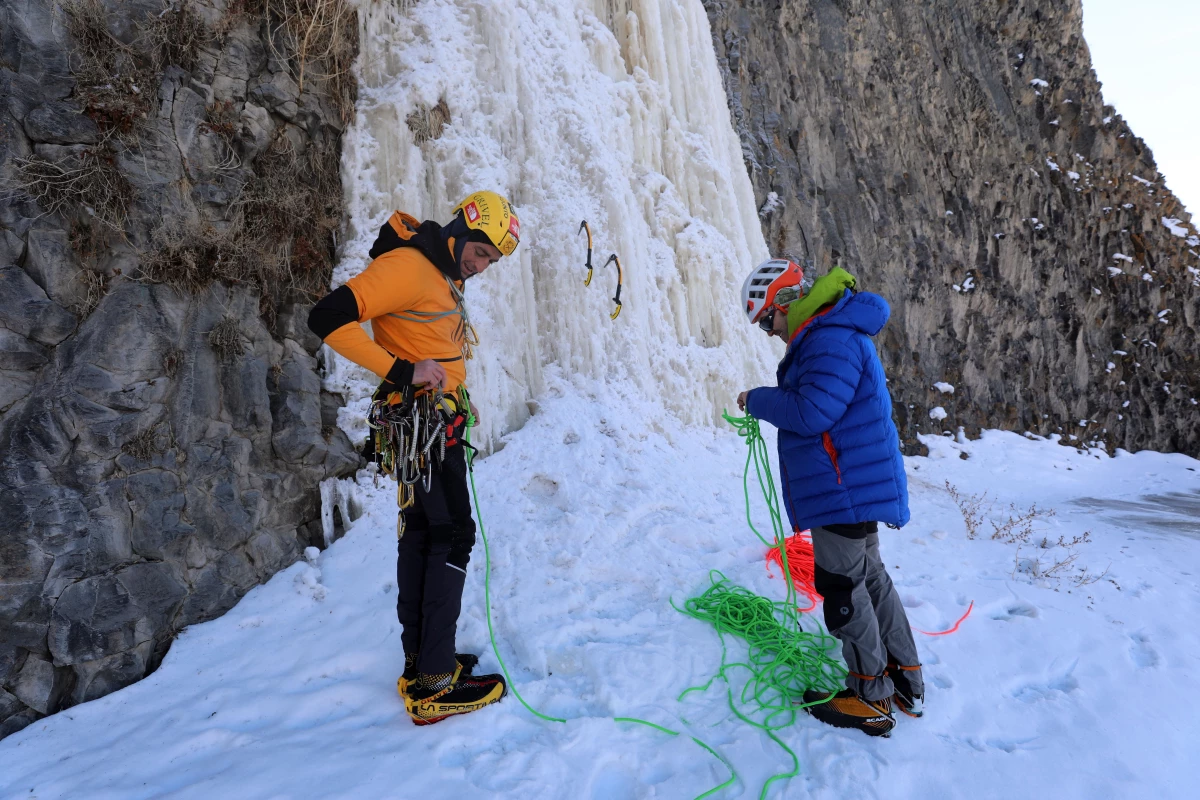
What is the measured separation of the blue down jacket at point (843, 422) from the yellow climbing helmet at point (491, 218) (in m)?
1.49

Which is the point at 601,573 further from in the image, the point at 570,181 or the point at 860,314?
the point at 570,181

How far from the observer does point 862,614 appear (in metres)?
2.62

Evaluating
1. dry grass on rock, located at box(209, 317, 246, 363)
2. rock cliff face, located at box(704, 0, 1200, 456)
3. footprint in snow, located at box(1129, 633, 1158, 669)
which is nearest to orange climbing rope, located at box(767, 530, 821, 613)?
footprint in snow, located at box(1129, 633, 1158, 669)

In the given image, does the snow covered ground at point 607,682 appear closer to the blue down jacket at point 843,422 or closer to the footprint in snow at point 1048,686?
the footprint in snow at point 1048,686

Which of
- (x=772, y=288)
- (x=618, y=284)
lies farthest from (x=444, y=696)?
(x=618, y=284)

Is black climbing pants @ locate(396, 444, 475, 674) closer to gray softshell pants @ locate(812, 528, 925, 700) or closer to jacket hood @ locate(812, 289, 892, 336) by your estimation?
gray softshell pants @ locate(812, 528, 925, 700)

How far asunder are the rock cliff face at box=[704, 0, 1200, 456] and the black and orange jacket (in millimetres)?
9248

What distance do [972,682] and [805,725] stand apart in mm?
985

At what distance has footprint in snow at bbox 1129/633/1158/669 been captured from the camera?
3084mm

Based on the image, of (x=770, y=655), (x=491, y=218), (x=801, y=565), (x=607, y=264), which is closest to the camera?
(x=491, y=218)

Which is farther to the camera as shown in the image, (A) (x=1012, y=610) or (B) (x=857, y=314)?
(A) (x=1012, y=610)

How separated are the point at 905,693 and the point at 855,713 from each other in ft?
1.10

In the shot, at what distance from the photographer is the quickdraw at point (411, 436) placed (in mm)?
2689

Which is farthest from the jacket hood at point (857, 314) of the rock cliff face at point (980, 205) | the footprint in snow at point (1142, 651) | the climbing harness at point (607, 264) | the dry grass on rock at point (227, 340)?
the rock cliff face at point (980, 205)
